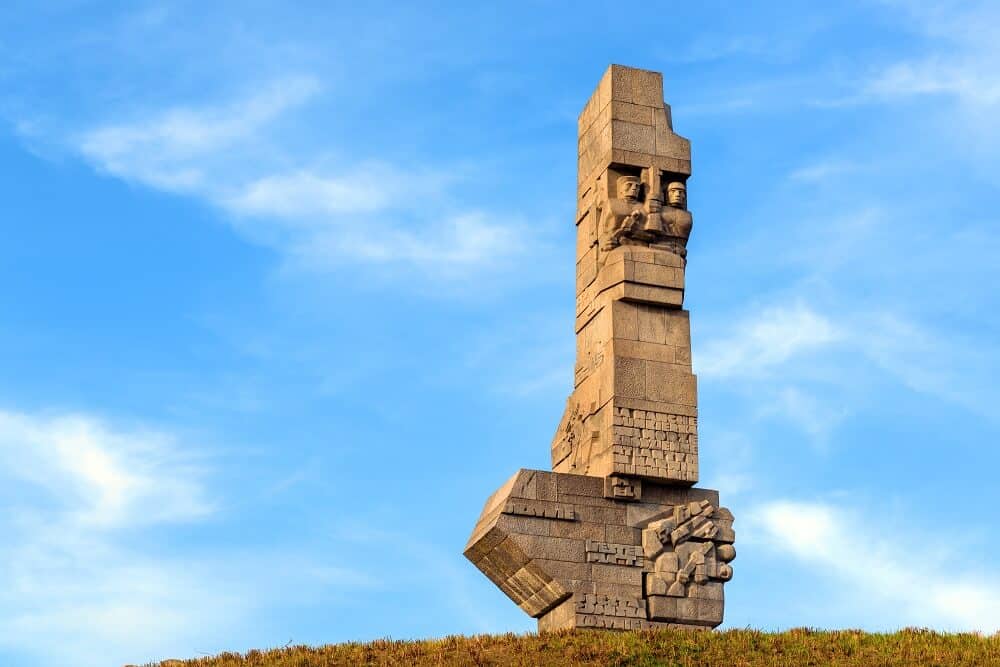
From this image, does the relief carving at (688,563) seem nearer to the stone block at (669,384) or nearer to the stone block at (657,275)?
the stone block at (669,384)

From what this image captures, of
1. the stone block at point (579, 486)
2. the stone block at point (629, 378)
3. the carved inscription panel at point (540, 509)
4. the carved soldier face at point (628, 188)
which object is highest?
the carved soldier face at point (628, 188)

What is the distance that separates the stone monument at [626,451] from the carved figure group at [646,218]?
0.8 inches

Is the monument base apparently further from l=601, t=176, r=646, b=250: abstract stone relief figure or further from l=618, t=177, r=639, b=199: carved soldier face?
l=618, t=177, r=639, b=199: carved soldier face

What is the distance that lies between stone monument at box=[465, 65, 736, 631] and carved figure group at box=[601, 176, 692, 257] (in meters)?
0.02

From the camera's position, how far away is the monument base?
79.8 feet

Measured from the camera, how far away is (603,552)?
970 inches

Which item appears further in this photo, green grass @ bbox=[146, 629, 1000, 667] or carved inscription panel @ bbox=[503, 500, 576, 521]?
carved inscription panel @ bbox=[503, 500, 576, 521]

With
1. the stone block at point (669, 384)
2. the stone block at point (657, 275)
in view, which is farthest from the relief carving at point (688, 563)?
the stone block at point (657, 275)

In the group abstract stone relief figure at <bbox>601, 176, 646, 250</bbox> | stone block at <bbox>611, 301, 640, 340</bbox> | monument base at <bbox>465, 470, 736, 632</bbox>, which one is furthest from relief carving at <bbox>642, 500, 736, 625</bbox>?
abstract stone relief figure at <bbox>601, 176, 646, 250</bbox>

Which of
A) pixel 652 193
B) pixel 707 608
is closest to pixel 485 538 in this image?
pixel 707 608

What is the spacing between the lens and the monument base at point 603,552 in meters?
24.3

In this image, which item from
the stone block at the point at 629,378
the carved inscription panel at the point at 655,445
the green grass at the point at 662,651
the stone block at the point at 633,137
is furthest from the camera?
the stone block at the point at 633,137

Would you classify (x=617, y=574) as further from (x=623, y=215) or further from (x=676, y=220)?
(x=676, y=220)

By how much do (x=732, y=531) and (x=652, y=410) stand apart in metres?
2.07
